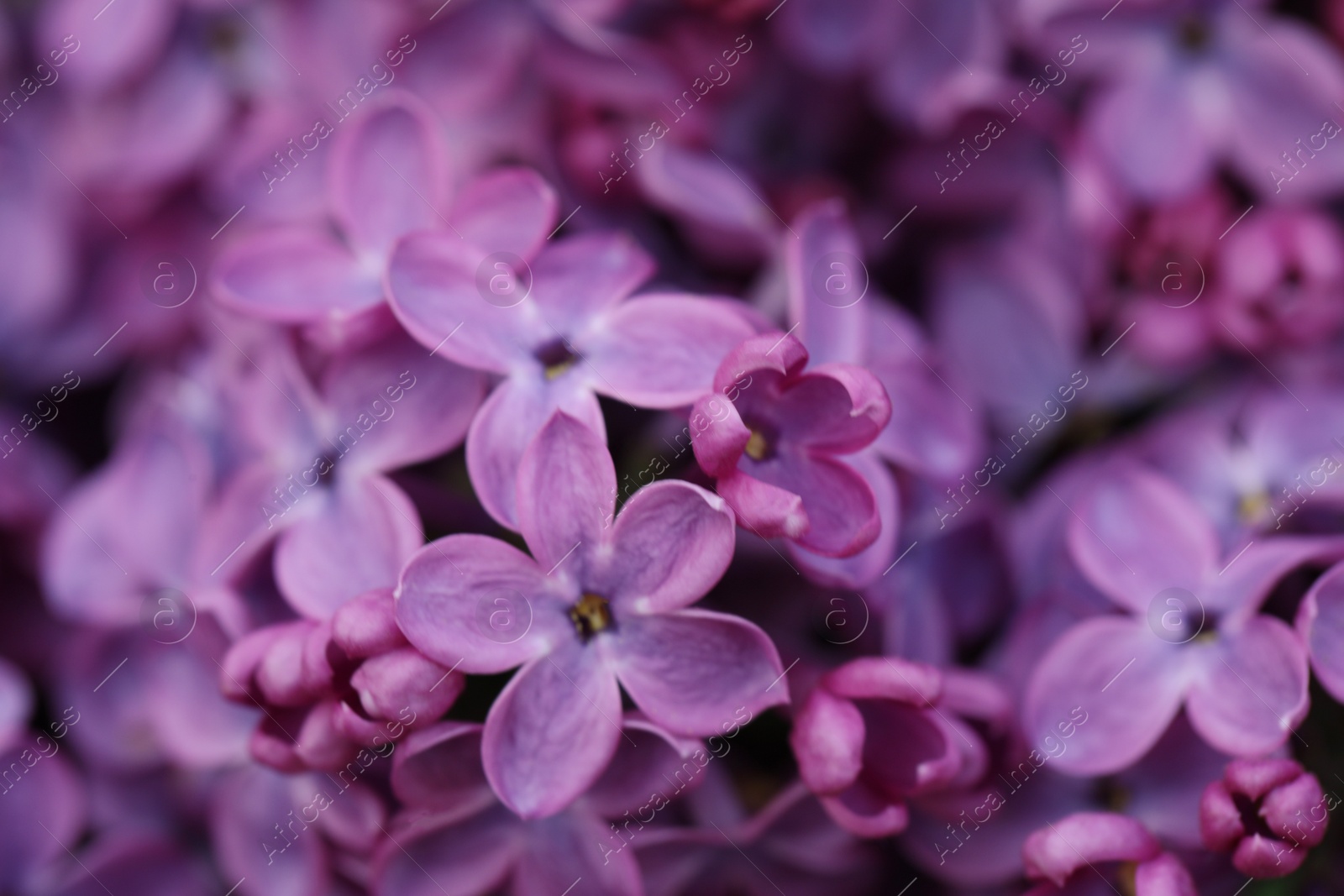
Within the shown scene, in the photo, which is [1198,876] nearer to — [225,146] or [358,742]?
[358,742]

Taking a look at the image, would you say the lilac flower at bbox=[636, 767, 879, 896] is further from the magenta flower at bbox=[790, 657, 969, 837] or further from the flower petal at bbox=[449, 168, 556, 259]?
the flower petal at bbox=[449, 168, 556, 259]

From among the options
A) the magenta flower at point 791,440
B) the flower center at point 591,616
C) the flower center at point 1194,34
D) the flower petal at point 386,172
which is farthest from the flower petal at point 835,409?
the flower center at point 1194,34

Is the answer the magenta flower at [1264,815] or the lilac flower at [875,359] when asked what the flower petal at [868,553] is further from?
the magenta flower at [1264,815]

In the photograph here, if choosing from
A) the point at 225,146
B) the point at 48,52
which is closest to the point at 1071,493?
the point at 225,146

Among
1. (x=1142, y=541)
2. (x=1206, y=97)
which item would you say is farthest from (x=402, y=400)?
(x=1206, y=97)

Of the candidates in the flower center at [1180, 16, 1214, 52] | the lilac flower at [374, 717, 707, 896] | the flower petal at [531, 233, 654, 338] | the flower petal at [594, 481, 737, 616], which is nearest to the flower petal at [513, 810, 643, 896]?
the lilac flower at [374, 717, 707, 896]
